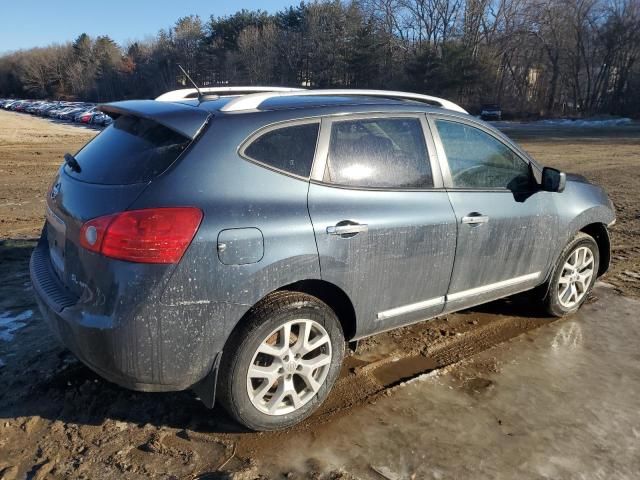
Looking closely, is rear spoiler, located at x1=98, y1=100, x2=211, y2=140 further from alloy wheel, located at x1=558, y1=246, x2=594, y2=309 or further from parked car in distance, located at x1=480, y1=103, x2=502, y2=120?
parked car in distance, located at x1=480, y1=103, x2=502, y2=120

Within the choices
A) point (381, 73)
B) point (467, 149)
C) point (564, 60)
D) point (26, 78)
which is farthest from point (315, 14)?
point (26, 78)

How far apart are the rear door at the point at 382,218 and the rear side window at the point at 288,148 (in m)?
0.06

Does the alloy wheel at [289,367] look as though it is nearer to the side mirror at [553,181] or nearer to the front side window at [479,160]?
the front side window at [479,160]

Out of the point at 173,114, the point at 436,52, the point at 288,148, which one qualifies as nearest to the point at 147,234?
the point at 173,114

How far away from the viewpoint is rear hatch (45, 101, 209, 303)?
8.74 ft

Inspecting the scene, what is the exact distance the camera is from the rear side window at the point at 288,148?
2914 mm

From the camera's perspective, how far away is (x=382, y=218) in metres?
3.21

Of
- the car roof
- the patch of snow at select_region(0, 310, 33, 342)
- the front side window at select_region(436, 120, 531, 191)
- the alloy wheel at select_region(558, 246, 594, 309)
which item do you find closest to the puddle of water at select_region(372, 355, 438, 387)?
the front side window at select_region(436, 120, 531, 191)

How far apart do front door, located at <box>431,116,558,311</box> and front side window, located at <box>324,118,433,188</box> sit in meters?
0.20

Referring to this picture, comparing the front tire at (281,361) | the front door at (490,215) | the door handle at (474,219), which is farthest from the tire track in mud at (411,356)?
the door handle at (474,219)

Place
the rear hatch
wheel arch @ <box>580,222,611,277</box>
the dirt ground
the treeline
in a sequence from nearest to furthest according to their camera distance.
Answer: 1. the rear hatch
2. the dirt ground
3. wheel arch @ <box>580,222,611,277</box>
4. the treeline

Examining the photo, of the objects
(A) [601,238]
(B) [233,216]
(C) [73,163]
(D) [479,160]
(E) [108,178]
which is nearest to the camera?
Result: (B) [233,216]

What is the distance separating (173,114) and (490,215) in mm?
2186

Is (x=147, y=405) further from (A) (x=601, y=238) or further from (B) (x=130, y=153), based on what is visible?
(A) (x=601, y=238)
